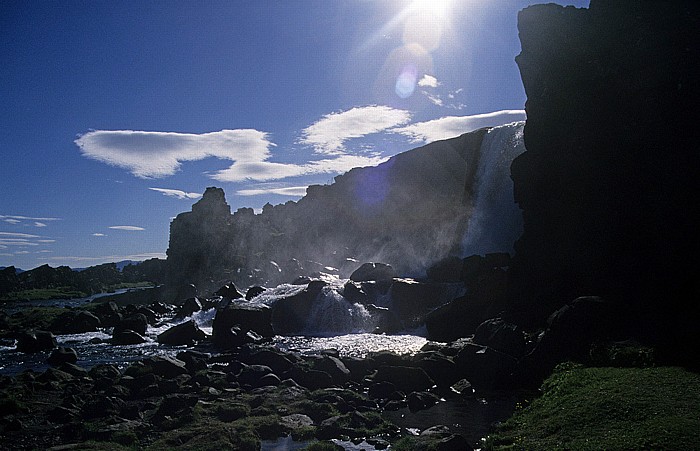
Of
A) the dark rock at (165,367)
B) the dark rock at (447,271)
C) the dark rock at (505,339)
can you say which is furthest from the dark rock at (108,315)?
the dark rock at (505,339)

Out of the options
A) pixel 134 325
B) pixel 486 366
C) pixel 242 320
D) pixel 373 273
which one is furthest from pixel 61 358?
pixel 373 273

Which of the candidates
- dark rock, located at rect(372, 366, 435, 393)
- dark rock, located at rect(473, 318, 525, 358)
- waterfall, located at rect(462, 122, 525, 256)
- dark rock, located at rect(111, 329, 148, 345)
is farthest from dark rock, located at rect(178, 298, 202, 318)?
dark rock, located at rect(473, 318, 525, 358)

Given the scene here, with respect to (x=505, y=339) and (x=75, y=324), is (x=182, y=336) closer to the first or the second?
(x=75, y=324)

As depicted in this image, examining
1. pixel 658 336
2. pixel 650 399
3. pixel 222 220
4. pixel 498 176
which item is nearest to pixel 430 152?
pixel 498 176

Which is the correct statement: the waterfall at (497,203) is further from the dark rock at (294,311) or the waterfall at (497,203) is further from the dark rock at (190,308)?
the dark rock at (190,308)

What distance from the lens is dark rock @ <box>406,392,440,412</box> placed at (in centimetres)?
2739

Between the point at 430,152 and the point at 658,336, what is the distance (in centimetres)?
10821

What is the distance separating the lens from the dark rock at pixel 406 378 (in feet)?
102

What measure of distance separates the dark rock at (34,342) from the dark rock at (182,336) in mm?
10273

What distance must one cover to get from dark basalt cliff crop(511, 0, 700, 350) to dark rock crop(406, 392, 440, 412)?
42.9 ft

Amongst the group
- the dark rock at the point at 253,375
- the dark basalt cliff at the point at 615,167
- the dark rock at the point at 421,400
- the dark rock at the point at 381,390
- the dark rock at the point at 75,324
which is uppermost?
the dark basalt cliff at the point at 615,167

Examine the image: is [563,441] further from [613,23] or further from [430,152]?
[430,152]

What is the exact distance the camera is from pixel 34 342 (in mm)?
48250

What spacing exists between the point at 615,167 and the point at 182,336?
146 feet
